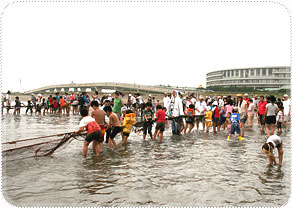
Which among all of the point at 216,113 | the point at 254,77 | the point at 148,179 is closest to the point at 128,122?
the point at 148,179

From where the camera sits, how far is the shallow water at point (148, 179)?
15.9 ft

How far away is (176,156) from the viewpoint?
8164 mm

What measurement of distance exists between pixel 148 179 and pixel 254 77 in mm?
111819

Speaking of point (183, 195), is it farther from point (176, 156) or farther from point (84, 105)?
point (84, 105)

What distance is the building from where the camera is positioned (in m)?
102

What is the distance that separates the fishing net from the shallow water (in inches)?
7.7

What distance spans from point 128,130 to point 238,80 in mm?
113442

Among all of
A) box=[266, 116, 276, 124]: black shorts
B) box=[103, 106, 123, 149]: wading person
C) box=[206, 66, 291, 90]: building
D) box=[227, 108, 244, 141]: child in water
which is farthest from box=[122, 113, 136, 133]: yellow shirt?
box=[206, 66, 291, 90]: building

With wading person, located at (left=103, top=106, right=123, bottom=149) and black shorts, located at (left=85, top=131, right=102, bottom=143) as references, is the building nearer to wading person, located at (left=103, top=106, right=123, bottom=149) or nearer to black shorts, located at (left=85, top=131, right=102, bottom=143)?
wading person, located at (left=103, top=106, right=123, bottom=149)

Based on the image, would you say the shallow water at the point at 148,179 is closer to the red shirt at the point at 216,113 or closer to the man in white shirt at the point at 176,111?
the man in white shirt at the point at 176,111

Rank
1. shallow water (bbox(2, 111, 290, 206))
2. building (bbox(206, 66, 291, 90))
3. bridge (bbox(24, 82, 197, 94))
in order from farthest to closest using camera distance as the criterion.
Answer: building (bbox(206, 66, 291, 90)), bridge (bbox(24, 82, 197, 94)), shallow water (bbox(2, 111, 290, 206))

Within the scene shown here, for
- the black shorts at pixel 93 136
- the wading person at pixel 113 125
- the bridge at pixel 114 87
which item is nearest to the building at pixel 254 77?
the bridge at pixel 114 87

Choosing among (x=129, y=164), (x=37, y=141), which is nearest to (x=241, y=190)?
(x=129, y=164)

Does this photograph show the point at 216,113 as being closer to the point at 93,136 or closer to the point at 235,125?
the point at 235,125
